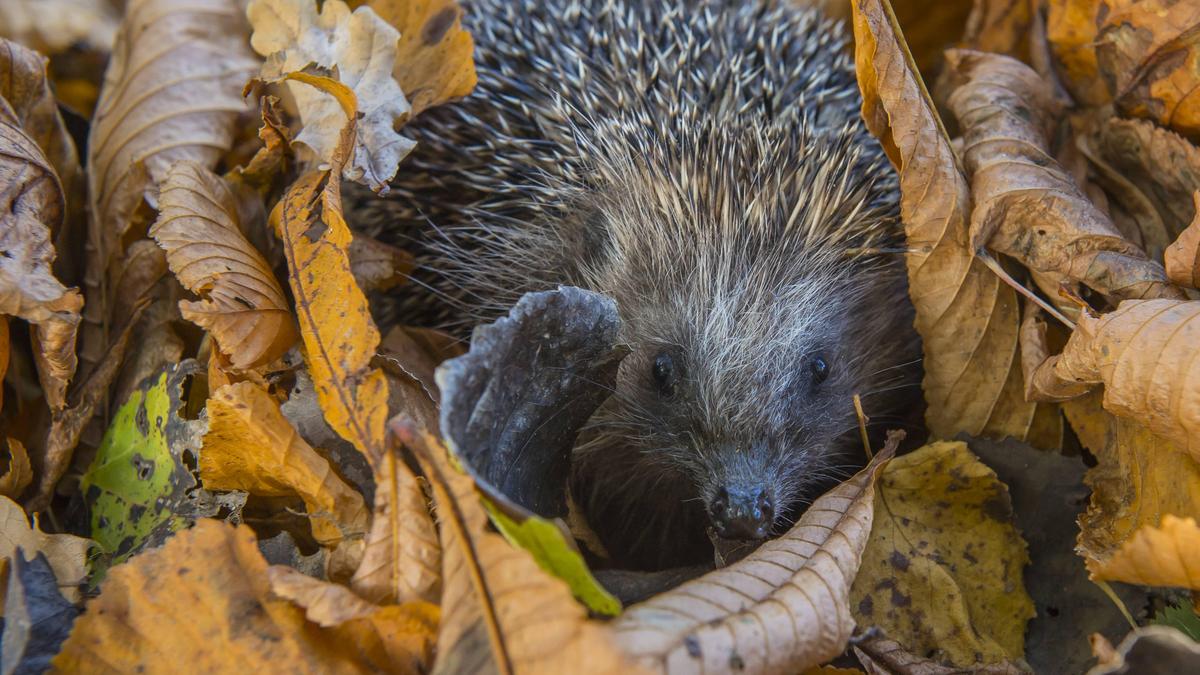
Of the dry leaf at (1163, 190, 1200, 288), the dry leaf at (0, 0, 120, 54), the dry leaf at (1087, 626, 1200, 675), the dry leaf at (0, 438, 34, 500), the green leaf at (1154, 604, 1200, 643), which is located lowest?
the green leaf at (1154, 604, 1200, 643)

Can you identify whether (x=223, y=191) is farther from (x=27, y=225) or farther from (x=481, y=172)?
(x=481, y=172)

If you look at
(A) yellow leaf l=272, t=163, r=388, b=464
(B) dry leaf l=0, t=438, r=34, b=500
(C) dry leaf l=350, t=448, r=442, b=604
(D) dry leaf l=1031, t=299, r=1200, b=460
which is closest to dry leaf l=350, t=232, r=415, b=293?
(A) yellow leaf l=272, t=163, r=388, b=464

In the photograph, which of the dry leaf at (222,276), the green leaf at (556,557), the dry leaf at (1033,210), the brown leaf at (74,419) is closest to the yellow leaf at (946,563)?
the dry leaf at (1033,210)

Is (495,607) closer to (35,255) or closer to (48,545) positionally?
(48,545)

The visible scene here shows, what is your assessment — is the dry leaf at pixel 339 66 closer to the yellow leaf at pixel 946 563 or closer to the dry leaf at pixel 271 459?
the dry leaf at pixel 271 459

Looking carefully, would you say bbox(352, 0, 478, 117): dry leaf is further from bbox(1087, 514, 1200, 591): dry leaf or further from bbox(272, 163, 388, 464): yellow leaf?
bbox(1087, 514, 1200, 591): dry leaf

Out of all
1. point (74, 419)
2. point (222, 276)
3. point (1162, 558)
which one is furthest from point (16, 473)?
point (1162, 558)
